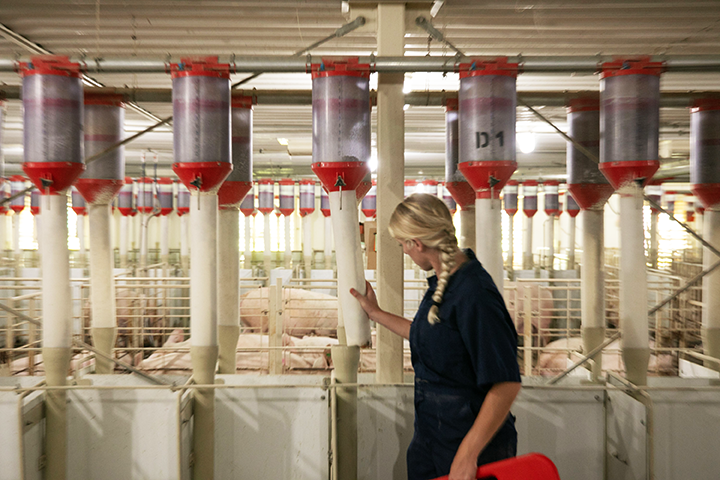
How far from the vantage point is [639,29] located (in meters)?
3.88

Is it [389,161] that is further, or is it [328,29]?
[328,29]

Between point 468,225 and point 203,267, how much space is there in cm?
174

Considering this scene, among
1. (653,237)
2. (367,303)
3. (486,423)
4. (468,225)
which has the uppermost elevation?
(468,225)

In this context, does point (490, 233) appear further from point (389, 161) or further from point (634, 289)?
point (634, 289)

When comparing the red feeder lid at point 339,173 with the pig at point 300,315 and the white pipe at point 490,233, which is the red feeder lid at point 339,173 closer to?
the white pipe at point 490,233

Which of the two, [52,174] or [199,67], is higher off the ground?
[199,67]

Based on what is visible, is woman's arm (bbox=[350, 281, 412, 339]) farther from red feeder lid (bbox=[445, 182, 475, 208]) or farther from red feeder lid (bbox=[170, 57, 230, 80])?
red feeder lid (bbox=[170, 57, 230, 80])

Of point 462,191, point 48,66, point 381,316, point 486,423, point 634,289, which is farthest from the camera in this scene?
point 462,191

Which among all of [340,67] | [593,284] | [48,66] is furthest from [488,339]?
[48,66]

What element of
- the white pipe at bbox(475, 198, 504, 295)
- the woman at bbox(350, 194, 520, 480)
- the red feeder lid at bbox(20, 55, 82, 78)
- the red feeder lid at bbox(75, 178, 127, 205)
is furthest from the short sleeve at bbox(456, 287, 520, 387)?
the red feeder lid at bbox(75, 178, 127, 205)

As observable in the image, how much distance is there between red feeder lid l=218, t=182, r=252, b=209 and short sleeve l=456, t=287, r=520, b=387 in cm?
194

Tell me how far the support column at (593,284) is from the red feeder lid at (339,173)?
1.71 metres

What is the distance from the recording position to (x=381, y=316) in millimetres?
2320

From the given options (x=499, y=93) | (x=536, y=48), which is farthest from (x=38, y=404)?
(x=536, y=48)
